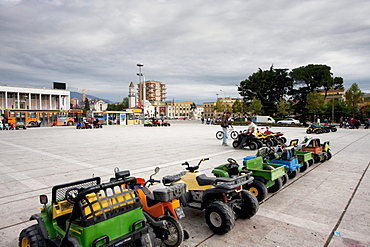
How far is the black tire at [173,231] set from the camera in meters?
2.89

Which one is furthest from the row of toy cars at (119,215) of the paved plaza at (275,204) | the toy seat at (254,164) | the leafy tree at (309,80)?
the leafy tree at (309,80)

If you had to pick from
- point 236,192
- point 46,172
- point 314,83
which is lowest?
point 46,172

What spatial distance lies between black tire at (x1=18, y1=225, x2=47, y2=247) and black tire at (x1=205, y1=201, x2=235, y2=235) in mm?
2026

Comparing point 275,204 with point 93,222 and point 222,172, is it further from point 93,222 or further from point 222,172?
point 93,222

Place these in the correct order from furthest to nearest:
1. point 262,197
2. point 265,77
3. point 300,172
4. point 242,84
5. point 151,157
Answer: point 242,84
point 265,77
point 151,157
point 300,172
point 262,197

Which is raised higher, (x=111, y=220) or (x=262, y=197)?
(x=111, y=220)

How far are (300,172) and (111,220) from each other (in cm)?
589

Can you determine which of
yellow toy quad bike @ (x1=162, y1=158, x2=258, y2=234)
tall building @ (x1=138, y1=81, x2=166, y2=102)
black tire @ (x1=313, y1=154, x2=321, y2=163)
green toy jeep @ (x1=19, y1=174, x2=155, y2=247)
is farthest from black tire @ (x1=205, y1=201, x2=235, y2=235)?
tall building @ (x1=138, y1=81, x2=166, y2=102)

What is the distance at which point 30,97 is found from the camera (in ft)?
232

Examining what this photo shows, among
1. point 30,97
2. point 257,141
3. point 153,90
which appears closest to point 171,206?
point 257,141

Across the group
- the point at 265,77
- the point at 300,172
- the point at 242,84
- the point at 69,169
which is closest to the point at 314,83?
the point at 265,77

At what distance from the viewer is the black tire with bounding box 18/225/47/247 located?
251 centimetres

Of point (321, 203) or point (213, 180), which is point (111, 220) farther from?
point (321, 203)

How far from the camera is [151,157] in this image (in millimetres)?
9148
